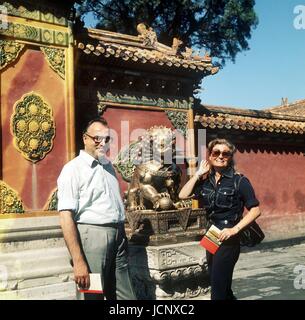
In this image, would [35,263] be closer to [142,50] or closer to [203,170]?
[203,170]

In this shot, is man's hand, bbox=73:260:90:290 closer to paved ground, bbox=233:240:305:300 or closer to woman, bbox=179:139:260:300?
woman, bbox=179:139:260:300

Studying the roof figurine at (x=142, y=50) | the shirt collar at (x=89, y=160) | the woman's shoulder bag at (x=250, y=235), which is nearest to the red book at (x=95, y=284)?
the shirt collar at (x=89, y=160)

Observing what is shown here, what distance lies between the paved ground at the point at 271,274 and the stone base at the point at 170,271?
48.8 inches

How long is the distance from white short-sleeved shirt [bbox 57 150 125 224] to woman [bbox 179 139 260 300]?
723 millimetres

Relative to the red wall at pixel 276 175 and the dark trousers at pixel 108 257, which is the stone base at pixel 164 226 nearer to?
the dark trousers at pixel 108 257

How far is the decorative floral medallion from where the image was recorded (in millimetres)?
6227

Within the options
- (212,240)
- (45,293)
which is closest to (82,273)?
(212,240)

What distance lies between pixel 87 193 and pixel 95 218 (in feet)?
0.60

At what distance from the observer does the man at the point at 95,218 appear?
314 cm

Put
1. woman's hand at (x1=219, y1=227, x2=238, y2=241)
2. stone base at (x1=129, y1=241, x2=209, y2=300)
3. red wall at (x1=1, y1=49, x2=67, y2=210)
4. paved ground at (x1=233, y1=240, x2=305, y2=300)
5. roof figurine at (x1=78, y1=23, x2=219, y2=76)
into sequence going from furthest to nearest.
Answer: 1. roof figurine at (x1=78, y1=23, x2=219, y2=76)
2. red wall at (x1=1, y1=49, x2=67, y2=210)
3. paved ground at (x1=233, y1=240, x2=305, y2=300)
4. stone base at (x1=129, y1=241, x2=209, y2=300)
5. woman's hand at (x1=219, y1=227, x2=238, y2=241)

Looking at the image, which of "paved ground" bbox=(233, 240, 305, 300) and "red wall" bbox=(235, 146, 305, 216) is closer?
"paved ground" bbox=(233, 240, 305, 300)

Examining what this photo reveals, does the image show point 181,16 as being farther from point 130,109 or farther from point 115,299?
point 115,299

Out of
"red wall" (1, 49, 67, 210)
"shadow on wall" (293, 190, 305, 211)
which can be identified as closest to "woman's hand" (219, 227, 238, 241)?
"red wall" (1, 49, 67, 210)

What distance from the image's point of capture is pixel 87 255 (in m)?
3.26
